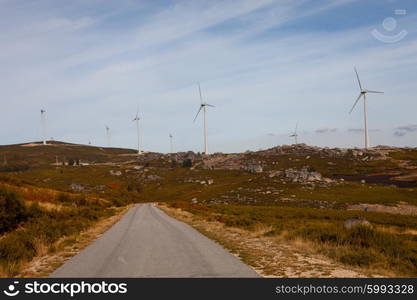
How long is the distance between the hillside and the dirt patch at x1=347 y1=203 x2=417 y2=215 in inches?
7.2

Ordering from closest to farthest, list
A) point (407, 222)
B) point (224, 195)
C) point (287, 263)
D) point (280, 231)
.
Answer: point (287, 263) < point (280, 231) < point (407, 222) < point (224, 195)

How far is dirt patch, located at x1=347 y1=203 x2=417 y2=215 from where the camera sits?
8139cm

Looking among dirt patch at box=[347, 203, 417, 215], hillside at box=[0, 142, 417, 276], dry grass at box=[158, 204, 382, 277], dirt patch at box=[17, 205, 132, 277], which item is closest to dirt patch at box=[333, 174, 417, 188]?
hillside at box=[0, 142, 417, 276]

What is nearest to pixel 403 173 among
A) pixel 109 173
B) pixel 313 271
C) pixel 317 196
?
pixel 317 196

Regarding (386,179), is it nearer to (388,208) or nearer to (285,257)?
(388,208)

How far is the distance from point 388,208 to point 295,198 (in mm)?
25070

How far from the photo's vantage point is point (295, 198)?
103688 millimetres

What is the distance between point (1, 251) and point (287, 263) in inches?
433

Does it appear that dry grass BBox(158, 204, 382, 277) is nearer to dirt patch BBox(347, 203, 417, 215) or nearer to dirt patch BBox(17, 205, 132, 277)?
dirt patch BBox(17, 205, 132, 277)

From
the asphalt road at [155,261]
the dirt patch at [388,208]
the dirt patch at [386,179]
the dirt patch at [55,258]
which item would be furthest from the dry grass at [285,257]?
the dirt patch at [386,179]

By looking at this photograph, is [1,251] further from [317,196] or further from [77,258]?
[317,196]

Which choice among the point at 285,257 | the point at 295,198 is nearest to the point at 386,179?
the point at 295,198

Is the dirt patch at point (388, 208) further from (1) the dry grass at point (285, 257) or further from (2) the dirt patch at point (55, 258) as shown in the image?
(2) the dirt patch at point (55, 258)

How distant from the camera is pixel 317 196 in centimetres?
10438
